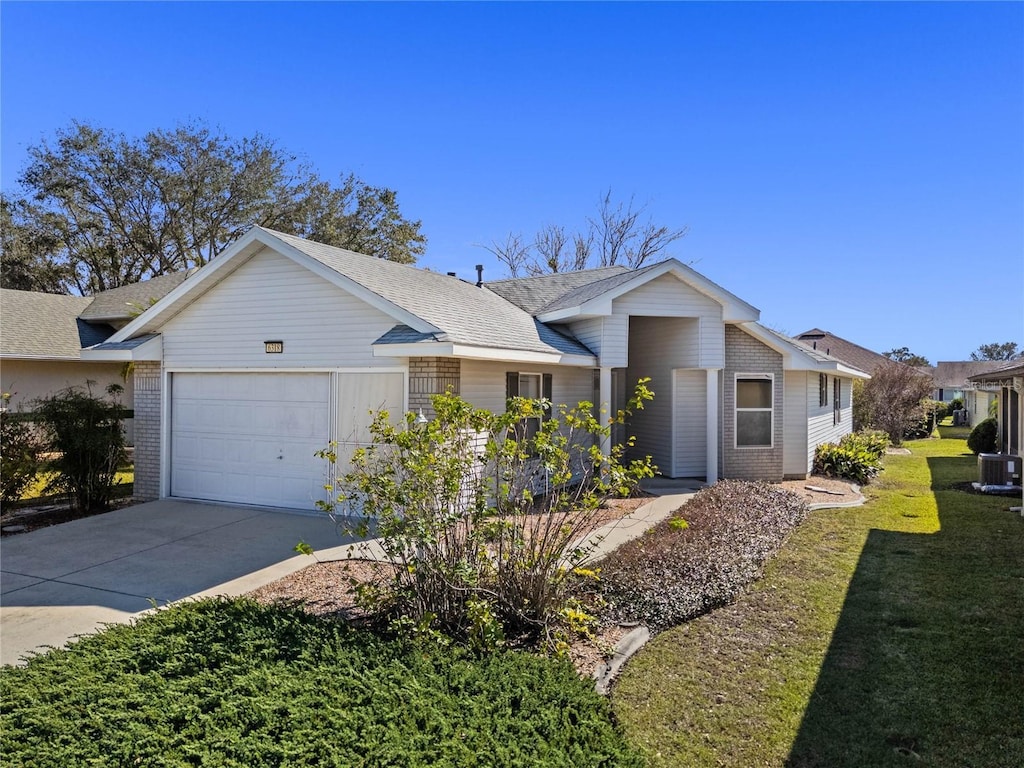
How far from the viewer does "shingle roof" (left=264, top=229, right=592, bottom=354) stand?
969 centimetres

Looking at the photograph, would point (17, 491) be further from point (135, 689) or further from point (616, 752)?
point (616, 752)

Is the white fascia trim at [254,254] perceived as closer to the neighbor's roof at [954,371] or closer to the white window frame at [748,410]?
the white window frame at [748,410]

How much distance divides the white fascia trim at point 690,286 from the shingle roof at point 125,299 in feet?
54.9

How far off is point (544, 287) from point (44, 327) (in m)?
18.1

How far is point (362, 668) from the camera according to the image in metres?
4.18

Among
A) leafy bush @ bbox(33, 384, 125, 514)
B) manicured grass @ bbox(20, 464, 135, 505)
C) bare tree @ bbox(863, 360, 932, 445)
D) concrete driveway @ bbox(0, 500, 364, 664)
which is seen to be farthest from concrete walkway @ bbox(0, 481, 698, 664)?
bare tree @ bbox(863, 360, 932, 445)

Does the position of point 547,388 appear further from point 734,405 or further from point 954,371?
point 954,371

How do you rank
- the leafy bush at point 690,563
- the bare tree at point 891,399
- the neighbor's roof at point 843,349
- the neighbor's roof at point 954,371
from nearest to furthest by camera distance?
1. the leafy bush at point 690,563
2. the bare tree at point 891,399
3. the neighbor's roof at point 843,349
4. the neighbor's roof at point 954,371

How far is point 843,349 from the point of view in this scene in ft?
128

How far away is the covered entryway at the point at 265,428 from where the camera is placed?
1015 cm

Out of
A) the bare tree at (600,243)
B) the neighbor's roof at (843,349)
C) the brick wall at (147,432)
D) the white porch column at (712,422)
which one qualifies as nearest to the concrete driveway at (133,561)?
the brick wall at (147,432)

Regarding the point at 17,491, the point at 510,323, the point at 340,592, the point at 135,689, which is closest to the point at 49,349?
the point at 17,491

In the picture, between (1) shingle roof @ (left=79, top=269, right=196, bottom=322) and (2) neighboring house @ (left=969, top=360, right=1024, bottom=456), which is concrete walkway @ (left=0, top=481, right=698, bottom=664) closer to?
(2) neighboring house @ (left=969, top=360, right=1024, bottom=456)

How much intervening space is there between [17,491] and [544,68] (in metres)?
14.7
